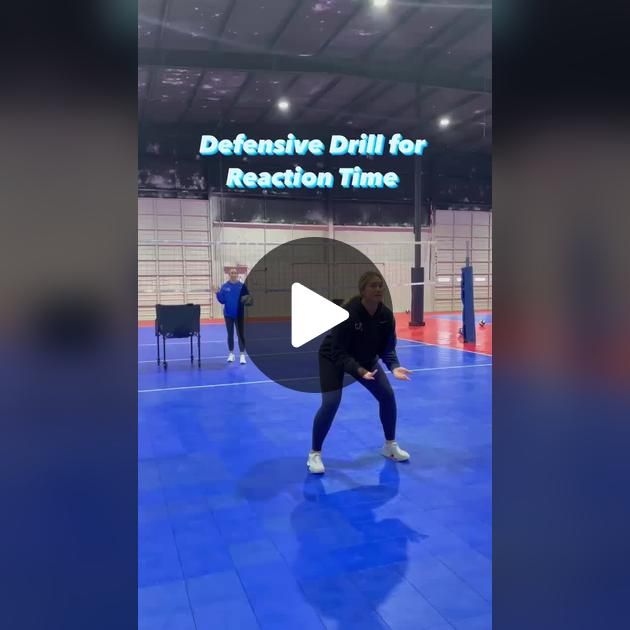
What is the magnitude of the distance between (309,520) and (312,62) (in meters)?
11.0

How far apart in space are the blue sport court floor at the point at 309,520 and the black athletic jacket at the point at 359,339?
84 centimetres

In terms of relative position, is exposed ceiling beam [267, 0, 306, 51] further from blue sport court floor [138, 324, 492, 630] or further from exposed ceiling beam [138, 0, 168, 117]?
blue sport court floor [138, 324, 492, 630]

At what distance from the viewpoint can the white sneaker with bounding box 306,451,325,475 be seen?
405 cm

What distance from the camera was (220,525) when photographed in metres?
3.22

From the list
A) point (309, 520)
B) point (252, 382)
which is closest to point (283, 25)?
point (252, 382)

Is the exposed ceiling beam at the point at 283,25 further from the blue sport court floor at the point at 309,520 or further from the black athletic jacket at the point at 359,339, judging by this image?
the black athletic jacket at the point at 359,339

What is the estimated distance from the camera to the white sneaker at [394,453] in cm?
431

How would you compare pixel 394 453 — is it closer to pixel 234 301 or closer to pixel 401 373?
pixel 401 373

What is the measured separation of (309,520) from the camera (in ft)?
10.7

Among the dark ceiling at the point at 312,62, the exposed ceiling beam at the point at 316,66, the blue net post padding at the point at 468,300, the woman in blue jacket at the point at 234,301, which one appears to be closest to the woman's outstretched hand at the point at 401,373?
the woman in blue jacket at the point at 234,301
